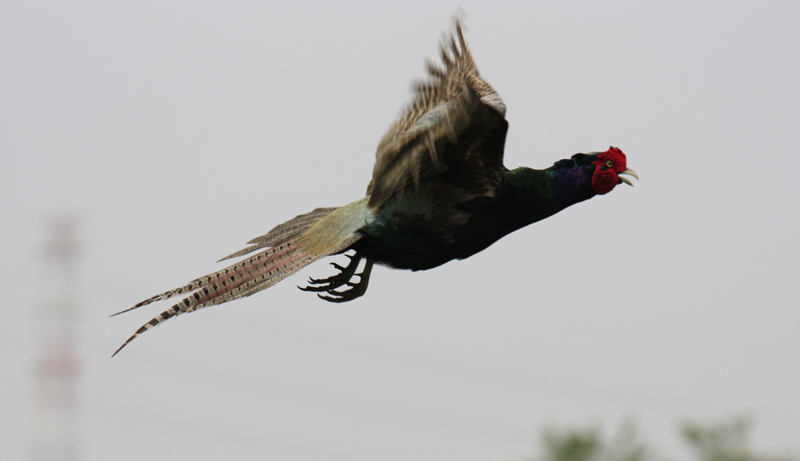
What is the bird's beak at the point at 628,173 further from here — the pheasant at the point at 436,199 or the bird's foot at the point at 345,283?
the bird's foot at the point at 345,283

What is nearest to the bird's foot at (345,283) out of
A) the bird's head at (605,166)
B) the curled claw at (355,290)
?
the curled claw at (355,290)

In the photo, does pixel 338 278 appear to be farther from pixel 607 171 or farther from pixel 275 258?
pixel 607 171

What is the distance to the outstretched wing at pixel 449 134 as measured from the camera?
14.7ft

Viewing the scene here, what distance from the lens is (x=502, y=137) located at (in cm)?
492

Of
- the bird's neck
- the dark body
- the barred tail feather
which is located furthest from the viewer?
the bird's neck

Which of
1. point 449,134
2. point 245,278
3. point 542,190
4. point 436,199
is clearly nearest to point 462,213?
point 436,199

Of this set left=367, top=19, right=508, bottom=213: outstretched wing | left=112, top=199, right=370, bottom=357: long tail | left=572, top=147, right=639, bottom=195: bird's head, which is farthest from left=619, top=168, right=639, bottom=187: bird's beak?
left=112, top=199, right=370, bottom=357: long tail

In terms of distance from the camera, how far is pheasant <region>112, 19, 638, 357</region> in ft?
15.5

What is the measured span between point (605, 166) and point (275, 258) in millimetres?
2008

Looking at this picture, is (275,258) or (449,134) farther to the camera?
(275,258)

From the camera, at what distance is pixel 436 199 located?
5.21m

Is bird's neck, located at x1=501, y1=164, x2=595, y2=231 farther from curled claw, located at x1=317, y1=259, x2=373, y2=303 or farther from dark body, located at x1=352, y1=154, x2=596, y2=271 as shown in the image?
curled claw, located at x1=317, y1=259, x2=373, y2=303

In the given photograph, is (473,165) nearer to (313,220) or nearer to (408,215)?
(408,215)

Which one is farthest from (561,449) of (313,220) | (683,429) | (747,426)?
(313,220)
